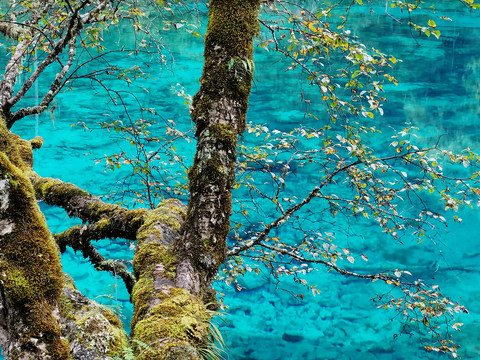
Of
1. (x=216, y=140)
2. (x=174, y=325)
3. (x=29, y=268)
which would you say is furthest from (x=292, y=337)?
(x=29, y=268)

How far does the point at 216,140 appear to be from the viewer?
2.98 meters

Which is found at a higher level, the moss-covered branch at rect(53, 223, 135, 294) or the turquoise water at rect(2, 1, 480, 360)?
the turquoise water at rect(2, 1, 480, 360)

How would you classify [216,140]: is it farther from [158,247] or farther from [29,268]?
[29,268]

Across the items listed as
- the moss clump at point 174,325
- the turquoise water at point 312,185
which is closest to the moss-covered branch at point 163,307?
the moss clump at point 174,325

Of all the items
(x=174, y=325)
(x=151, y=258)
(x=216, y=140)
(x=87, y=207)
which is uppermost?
(x=216, y=140)

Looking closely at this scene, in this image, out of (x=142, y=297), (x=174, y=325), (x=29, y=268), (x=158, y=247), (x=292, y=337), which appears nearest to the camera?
(x=29, y=268)

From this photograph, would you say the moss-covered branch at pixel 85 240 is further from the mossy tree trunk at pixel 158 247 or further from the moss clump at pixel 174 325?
the moss clump at pixel 174 325

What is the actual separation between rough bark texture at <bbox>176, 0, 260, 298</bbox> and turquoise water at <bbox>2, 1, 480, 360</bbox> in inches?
79.5

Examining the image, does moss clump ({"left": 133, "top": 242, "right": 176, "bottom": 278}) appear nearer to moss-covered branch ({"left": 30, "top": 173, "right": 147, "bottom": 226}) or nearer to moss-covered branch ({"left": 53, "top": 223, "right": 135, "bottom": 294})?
moss-covered branch ({"left": 30, "top": 173, "right": 147, "bottom": 226})

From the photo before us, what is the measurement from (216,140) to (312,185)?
15.6 metres

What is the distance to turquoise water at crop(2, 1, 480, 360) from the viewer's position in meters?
12.8

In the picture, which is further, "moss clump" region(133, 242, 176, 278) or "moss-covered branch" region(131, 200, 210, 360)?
"moss clump" region(133, 242, 176, 278)

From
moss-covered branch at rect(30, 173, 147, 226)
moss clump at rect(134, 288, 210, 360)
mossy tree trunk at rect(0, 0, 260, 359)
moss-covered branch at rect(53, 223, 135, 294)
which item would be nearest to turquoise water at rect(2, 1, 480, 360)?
moss-covered branch at rect(53, 223, 135, 294)

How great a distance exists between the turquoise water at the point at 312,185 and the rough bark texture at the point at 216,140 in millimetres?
2020
